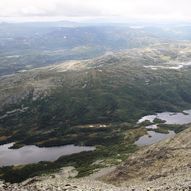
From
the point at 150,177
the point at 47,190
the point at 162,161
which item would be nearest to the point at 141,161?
the point at 162,161

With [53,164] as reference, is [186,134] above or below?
above

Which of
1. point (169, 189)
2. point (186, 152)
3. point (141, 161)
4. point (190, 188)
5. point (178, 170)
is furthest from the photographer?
point (141, 161)

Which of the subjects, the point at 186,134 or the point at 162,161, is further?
the point at 186,134

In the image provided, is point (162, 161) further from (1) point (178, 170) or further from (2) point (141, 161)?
(1) point (178, 170)

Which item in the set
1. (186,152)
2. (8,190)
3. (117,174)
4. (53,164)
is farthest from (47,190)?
(53,164)

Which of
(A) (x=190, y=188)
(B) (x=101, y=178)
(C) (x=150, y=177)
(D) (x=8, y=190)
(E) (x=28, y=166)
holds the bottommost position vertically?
(E) (x=28, y=166)

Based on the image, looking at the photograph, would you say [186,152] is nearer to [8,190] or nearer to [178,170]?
[178,170]

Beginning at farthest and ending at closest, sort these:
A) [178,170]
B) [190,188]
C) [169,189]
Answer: [178,170] → [169,189] → [190,188]
